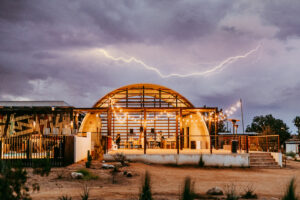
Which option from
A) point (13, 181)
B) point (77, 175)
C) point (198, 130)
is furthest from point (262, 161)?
point (13, 181)

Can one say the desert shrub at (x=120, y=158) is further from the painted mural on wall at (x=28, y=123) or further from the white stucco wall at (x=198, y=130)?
the white stucco wall at (x=198, y=130)

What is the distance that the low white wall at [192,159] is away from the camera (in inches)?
556

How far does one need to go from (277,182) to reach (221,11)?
36.4 feet

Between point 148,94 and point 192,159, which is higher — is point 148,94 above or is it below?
above

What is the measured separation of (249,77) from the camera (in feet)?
99.2

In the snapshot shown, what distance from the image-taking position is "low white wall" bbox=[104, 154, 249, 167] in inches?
556

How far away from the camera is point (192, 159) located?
46.6 ft

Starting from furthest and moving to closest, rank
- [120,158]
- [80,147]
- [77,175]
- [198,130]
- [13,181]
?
[198,130] → [80,147] → [120,158] → [77,175] → [13,181]

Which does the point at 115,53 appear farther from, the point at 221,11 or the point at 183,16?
the point at 221,11

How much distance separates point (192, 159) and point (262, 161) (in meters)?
3.87

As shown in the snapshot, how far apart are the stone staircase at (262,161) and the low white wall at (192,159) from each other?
640 mm

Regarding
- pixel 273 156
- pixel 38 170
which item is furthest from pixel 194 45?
pixel 38 170

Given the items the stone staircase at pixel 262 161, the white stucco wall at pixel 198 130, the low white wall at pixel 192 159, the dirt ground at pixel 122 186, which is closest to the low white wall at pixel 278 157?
the stone staircase at pixel 262 161

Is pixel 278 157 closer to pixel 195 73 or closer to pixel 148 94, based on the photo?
pixel 195 73
